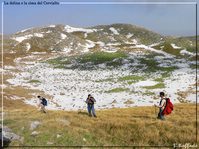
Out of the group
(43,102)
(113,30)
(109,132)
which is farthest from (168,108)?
(113,30)

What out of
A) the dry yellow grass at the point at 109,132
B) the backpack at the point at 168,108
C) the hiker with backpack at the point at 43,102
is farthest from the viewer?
the hiker with backpack at the point at 43,102

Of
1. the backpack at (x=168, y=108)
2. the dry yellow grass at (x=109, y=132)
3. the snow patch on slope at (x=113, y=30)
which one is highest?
the snow patch on slope at (x=113, y=30)

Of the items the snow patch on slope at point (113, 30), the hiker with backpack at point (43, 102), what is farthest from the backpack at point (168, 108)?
the snow patch on slope at point (113, 30)

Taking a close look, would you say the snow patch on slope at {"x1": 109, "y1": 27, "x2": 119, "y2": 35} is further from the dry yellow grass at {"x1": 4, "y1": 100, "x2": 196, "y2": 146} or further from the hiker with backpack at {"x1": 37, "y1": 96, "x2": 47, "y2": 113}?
the dry yellow grass at {"x1": 4, "y1": 100, "x2": 196, "y2": 146}

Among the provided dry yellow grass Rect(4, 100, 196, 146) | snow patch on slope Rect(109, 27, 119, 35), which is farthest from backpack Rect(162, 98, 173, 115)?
snow patch on slope Rect(109, 27, 119, 35)

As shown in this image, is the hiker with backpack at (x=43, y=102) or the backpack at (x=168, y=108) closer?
the backpack at (x=168, y=108)

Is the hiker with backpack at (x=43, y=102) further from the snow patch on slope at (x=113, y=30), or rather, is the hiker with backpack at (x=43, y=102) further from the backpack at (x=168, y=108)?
the snow patch on slope at (x=113, y=30)

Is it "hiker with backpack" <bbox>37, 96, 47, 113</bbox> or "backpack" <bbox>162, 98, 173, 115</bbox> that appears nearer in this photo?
"backpack" <bbox>162, 98, 173, 115</bbox>

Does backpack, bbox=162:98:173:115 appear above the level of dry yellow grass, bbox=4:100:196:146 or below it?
above

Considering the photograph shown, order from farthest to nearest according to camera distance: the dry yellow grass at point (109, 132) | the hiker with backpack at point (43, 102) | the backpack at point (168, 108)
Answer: the hiker with backpack at point (43, 102) < the backpack at point (168, 108) < the dry yellow grass at point (109, 132)

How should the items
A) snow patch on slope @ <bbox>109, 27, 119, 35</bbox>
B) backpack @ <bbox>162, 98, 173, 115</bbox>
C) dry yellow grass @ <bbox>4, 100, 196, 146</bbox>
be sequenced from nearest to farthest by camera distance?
1. dry yellow grass @ <bbox>4, 100, 196, 146</bbox>
2. backpack @ <bbox>162, 98, 173, 115</bbox>
3. snow patch on slope @ <bbox>109, 27, 119, 35</bbox>

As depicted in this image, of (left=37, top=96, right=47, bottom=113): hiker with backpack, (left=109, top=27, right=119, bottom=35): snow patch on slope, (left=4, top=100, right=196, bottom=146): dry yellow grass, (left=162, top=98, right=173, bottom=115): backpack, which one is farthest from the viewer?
(left=109, top=27, right=119, bottom=35): snow patch on slope

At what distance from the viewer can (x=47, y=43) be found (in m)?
138

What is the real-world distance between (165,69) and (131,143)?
201 ft
